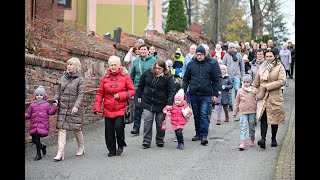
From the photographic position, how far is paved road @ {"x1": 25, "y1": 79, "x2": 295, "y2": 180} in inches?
380

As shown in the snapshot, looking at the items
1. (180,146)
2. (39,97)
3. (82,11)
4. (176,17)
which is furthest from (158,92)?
(82,11)

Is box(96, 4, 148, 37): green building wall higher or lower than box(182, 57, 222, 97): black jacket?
higher

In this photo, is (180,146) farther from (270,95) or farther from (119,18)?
(119,18)

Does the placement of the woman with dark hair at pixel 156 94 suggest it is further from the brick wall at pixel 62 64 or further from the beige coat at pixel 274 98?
the brick wall at pixel 62 64

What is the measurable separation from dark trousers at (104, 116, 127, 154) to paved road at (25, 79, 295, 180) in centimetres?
23

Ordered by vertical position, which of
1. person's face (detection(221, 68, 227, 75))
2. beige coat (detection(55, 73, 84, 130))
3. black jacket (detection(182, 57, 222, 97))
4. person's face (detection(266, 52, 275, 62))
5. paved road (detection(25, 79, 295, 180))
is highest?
person's face (detection(266, 52, 275, 62))

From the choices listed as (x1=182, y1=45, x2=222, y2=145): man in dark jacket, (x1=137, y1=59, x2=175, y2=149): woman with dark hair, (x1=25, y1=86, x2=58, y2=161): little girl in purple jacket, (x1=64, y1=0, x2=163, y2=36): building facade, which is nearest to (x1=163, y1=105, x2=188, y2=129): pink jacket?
(x1=137, y1=59, x2=175, y2=149): woman with dark hair

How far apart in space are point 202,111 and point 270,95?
4.64 ft

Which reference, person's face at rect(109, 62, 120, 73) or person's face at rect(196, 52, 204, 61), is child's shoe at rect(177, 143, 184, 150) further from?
person's face at rect(109, 62, 120, 73)

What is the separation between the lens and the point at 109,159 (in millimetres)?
11023

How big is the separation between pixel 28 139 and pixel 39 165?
1808 millimetres
